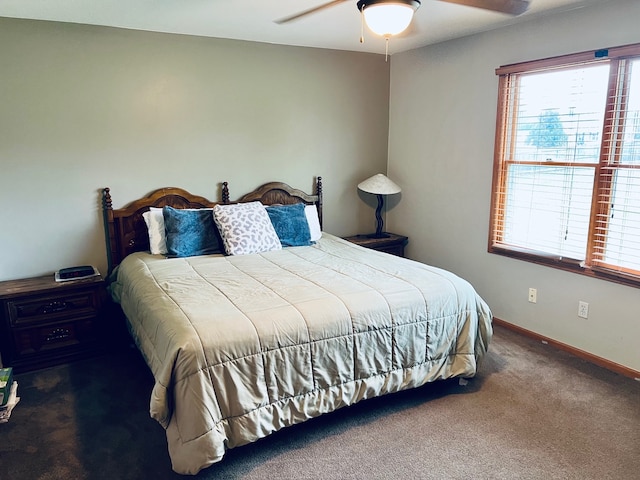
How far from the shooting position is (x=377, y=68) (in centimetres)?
448

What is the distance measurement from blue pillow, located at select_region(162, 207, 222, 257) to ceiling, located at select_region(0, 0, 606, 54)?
134 centimetres

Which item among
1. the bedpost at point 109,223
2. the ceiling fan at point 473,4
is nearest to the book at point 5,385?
the bedpost at point 109,223

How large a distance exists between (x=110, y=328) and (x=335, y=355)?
6.13 ft

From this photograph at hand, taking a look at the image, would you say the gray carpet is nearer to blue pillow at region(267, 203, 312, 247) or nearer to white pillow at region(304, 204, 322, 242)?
blue pillow at region(267, 203, 312, 247)

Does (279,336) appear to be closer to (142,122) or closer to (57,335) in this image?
(57,335)

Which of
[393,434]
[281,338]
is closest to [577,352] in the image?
[393,434]

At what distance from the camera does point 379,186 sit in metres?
4.31

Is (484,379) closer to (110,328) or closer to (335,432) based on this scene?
(335,432)

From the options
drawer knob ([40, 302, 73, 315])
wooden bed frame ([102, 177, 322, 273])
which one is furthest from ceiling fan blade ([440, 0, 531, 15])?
drawer knob ([40, 302, 73, 315])

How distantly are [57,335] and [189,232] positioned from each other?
3.64 feet

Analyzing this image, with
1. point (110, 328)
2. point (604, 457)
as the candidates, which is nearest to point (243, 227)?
point (110, 328)

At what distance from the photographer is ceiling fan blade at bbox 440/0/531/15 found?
2.31m

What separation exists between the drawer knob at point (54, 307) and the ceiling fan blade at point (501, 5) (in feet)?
9.84

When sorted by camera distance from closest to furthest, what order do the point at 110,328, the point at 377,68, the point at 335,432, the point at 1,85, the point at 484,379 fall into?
1. the point at 335,432
2. the point at 484,379
3. the point at 1,85
4. the point at 110,328
5. the point at 377,68
